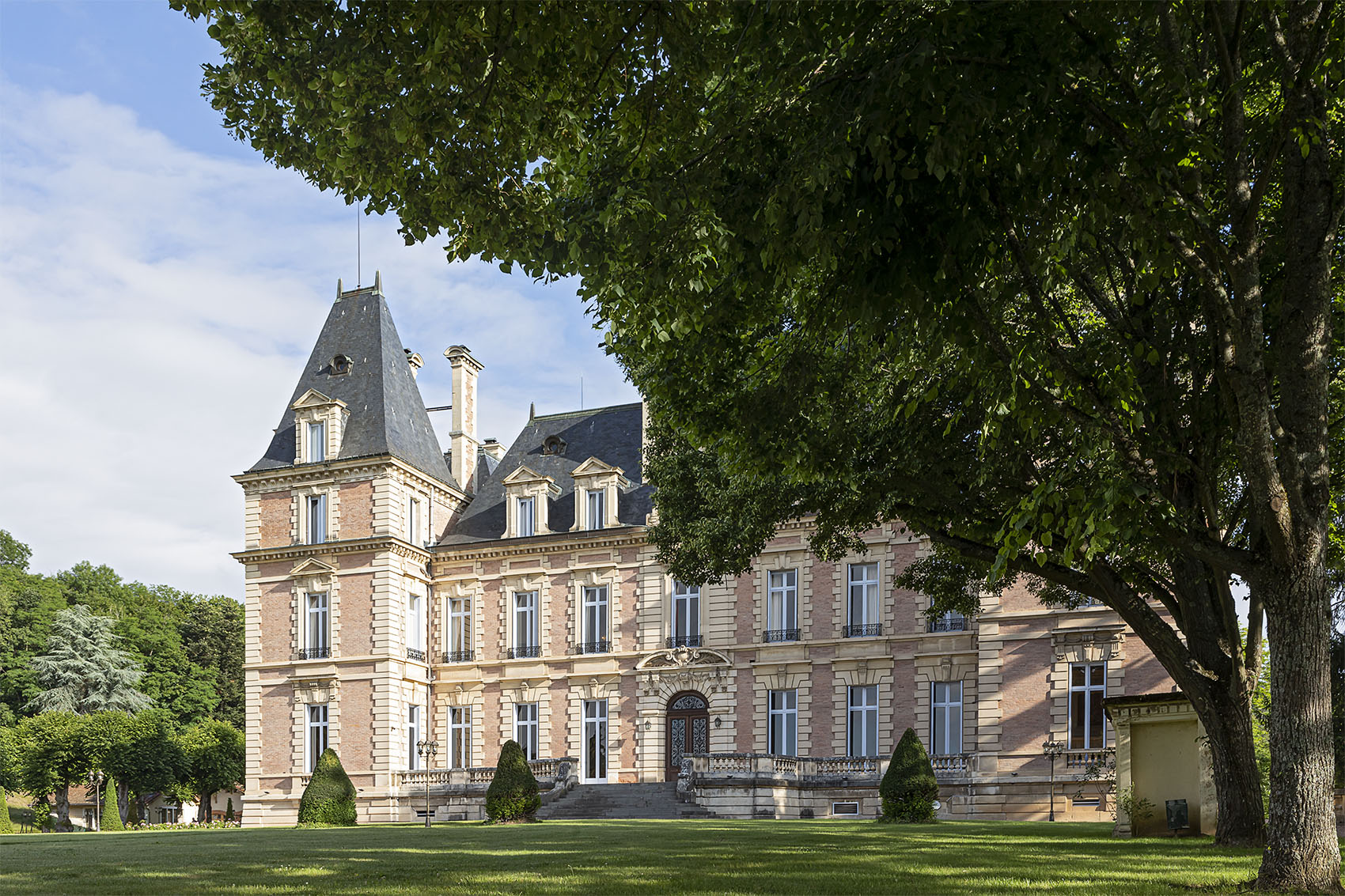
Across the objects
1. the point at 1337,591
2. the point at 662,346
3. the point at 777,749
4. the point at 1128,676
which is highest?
Answer: the point at 662,346

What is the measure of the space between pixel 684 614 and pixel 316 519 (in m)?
13.2

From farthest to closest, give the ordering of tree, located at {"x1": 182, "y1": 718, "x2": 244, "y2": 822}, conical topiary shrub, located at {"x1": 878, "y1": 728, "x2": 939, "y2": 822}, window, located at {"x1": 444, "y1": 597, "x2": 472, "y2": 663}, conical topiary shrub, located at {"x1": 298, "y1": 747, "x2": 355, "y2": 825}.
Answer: tree, located at {"x1": 182, "y1": 718, "x2": 244, "y2": 822} → window, located at {"x1": 444, "y1": 597, "x2": 472, "y2": 663} → conical topiary shrub, located at {"x1": 298, "y1": 747, "x2": 355, "y2": 825} → conical topiary shrub, located at {"x1": 878, "y1": 728, "x2": 939, "y2": 822}

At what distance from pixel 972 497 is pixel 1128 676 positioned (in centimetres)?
1918

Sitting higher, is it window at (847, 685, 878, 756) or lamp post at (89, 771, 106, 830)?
window at (847, 685, 878, 756)

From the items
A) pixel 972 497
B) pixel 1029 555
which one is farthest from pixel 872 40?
pixel 1029 555

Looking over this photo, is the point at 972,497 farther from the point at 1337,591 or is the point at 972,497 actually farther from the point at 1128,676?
the point at 1128,676

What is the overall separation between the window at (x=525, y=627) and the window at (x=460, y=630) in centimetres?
179

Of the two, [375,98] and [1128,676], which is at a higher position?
[375,98]

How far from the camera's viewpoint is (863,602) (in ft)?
122

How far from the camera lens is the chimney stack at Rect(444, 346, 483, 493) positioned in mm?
45125

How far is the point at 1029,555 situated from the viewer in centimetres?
1638

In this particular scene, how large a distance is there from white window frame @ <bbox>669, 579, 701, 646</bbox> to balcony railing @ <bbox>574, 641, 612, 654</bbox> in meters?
2.31

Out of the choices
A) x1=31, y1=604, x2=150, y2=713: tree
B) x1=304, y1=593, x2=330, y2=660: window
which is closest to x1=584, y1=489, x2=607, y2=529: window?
x1=304, y1=593, x2=330, y2=660: window

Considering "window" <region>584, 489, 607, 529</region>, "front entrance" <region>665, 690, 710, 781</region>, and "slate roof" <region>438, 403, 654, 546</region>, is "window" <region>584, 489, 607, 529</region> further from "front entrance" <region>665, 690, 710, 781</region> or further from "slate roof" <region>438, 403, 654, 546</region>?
"front entrance" <region>665, 690, 710, 781</region>
